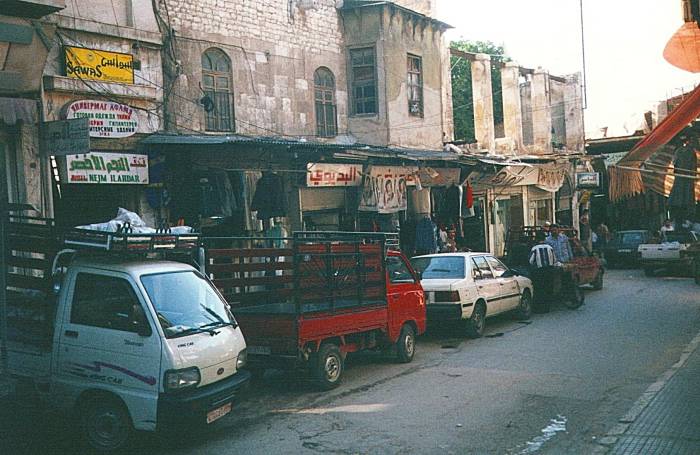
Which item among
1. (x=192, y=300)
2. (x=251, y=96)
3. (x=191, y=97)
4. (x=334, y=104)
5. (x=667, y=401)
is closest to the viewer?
(x=192, y=300)

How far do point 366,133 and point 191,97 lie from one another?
20.9 ft

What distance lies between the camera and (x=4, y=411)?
23.6 feet

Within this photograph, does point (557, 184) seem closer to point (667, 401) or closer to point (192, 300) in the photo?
point (667, 401)

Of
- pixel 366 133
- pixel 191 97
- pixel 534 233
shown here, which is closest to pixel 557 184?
pixel 534 233

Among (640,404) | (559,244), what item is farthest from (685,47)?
(559,244)

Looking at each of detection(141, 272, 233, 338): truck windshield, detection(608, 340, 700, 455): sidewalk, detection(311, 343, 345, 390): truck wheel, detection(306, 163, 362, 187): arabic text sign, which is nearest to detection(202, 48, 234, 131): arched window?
detection(306, 163, 362, 187): arabic text sign

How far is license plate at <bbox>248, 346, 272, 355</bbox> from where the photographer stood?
29.8 feet

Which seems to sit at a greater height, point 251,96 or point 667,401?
point 251,96

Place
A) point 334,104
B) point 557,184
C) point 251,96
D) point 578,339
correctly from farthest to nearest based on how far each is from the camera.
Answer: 1. point 557,184
2. point 334,104
3. point 251,96
4. point 578,339

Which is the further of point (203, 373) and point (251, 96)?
point (251, 96)

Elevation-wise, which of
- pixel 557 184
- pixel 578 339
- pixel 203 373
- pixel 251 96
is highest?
pixel 251 96

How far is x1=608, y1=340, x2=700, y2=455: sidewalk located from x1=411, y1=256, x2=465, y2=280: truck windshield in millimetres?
4887

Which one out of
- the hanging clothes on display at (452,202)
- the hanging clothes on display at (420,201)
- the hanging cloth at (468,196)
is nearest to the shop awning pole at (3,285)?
the hanging clothes on display at (420,201)

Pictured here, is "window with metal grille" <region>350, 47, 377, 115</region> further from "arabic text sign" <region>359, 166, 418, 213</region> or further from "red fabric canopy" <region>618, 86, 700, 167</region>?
"red fabric canopy" <region>618, 86, 700, 167</region>
